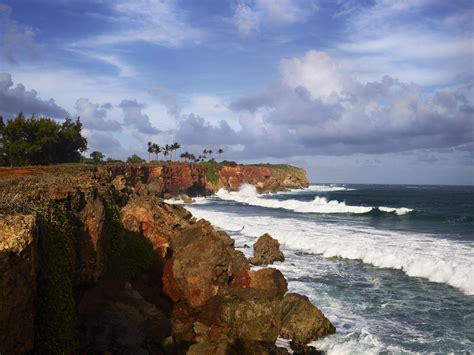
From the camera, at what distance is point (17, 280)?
8453 mm

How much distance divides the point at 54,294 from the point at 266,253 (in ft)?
60.9

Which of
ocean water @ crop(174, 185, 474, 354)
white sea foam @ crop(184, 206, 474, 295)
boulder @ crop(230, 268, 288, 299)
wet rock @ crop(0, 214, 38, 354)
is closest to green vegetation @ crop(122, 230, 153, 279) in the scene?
boulder @ crop(230, 268, 288, 299)

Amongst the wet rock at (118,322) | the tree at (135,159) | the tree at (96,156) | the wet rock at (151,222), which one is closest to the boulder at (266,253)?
the wet rock at (151,222)

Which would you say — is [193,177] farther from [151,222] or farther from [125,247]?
[125,247]

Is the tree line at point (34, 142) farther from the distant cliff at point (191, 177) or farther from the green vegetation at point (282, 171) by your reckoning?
the green vegetation at point (282, 171)

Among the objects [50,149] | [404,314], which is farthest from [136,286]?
[50,149]

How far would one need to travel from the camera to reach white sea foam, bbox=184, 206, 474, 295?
23609 mm

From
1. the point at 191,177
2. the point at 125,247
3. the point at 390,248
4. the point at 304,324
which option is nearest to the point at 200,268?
the point at 125,247

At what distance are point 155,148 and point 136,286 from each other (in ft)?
399

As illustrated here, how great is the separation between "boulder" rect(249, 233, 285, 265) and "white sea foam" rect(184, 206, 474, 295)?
501 centimetres

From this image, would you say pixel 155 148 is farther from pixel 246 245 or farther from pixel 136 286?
pixel 136 286

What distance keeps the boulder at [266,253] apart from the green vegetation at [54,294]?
1646 centimetres

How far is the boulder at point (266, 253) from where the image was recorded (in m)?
26.5

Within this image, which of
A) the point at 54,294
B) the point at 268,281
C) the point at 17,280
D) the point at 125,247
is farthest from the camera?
the point at 268,281
